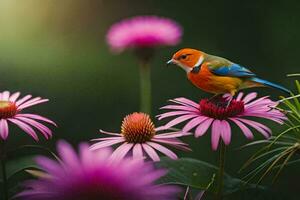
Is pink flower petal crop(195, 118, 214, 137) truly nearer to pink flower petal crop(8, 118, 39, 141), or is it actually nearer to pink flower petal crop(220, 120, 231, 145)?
pink flower petal crop(220, 120, 231, 145)

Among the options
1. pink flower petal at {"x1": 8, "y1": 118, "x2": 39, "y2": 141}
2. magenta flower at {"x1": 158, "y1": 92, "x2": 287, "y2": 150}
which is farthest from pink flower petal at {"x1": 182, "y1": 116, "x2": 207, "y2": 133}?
pink flower petal at {"x1": 8, "y1": 118, "x2": 39, "y2": 141}

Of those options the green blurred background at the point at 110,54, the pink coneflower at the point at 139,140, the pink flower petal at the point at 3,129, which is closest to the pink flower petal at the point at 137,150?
the pink coneflower at the point at 139,140

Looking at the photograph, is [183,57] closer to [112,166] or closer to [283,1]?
[112,166]

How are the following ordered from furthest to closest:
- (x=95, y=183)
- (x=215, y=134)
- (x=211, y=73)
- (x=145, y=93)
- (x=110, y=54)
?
(x=110, y=54)
(x=145, y=93)
(x=211, y=73)
(x=215, y=134)
(x=95, y=183)

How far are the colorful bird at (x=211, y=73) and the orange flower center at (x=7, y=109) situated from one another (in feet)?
0.56

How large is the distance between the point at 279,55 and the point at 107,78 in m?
0.33

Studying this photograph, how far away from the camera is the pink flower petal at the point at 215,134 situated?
44 centimetres

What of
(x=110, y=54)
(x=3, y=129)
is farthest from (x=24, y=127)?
(x=110, y=54)

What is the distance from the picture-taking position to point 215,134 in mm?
455

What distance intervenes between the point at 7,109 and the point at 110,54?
0.50 meters

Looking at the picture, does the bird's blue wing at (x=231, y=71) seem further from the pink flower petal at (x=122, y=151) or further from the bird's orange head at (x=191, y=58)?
the pink flower petal at (x=122, y=151)

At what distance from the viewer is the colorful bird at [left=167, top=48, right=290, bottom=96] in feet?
1.86

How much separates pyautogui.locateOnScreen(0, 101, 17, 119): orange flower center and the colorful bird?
0.17 m

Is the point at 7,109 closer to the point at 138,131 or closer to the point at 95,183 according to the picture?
the point at 138,131
